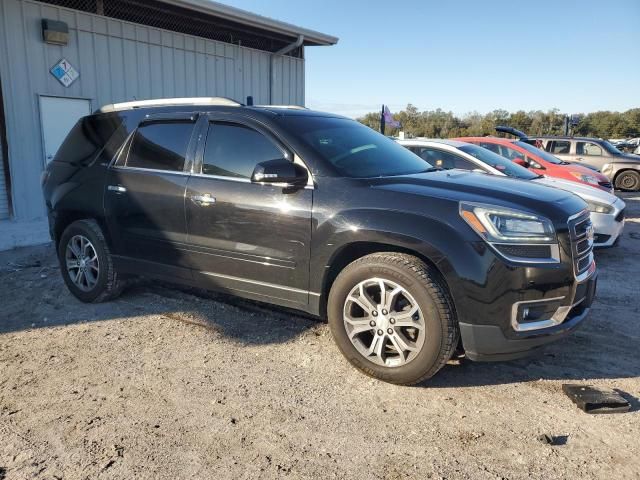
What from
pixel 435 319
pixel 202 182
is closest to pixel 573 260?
pixel 435 319

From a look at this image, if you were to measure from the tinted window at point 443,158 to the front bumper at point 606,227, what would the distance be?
179cm

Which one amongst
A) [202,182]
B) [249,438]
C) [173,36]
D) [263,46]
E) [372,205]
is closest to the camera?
[249,438]

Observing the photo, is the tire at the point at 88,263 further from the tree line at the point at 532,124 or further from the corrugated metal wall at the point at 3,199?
the tree line at the point at 532,124

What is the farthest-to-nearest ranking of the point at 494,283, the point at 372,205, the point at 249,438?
the point at 372,205, the point at 494,283, the point at 249,438

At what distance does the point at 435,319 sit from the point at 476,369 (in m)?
0.78

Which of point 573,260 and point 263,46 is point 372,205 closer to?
point 573,260

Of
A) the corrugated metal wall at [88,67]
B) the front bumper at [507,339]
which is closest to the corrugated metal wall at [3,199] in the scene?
the corrugated metal wall at [88,67]

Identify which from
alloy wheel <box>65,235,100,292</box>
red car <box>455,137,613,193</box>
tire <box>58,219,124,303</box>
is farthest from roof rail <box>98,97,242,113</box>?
red car <box>455,137,613,193</box>

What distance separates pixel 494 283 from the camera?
2961 millimetres

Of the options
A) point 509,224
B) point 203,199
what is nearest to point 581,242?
point 509,224

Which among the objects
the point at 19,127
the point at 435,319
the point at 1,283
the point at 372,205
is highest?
the point at 19,127

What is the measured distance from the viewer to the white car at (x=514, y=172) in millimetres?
6840

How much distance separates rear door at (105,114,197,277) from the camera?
415cm

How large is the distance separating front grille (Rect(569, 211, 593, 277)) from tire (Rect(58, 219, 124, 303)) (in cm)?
380
